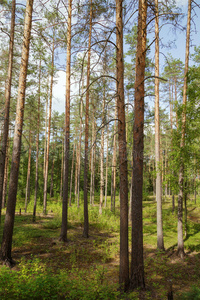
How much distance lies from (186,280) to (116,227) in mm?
8117

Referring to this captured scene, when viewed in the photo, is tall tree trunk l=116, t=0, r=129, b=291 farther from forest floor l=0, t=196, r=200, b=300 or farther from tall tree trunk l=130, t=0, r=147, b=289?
forest floor l=0, t=196, r=200, b=300

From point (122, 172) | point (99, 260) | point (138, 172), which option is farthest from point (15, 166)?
point (99, 260)

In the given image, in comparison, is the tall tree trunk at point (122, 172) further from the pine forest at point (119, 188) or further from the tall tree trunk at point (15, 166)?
the tall tree trunk at point (15, 166)

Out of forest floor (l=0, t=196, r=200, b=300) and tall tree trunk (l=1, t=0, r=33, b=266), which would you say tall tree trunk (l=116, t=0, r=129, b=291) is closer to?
forest floor (l=0, t=196, r=200, b=300)

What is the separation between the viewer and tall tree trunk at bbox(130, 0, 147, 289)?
5781 mm

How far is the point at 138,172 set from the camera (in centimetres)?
593

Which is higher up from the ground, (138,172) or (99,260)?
(138,172)

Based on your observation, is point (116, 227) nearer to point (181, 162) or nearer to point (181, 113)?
point (181, 162)

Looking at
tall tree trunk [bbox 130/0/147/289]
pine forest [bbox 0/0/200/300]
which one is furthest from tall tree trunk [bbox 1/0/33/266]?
tall tree trunk [bbox 130/0/147/289]

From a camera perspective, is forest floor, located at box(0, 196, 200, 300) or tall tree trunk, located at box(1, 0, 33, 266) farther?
tall tree trunk, located at box(1, 0, 33, 266)

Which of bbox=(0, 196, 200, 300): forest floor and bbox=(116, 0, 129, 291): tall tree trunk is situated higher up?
bbox=(116, 0, 129, 291): tall tree trunk

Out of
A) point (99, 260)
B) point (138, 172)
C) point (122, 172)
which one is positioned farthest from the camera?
point (99, 260)

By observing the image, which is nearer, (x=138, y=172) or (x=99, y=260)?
(x=138, y=172)

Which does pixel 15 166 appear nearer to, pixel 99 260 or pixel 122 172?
pixel 122 172
